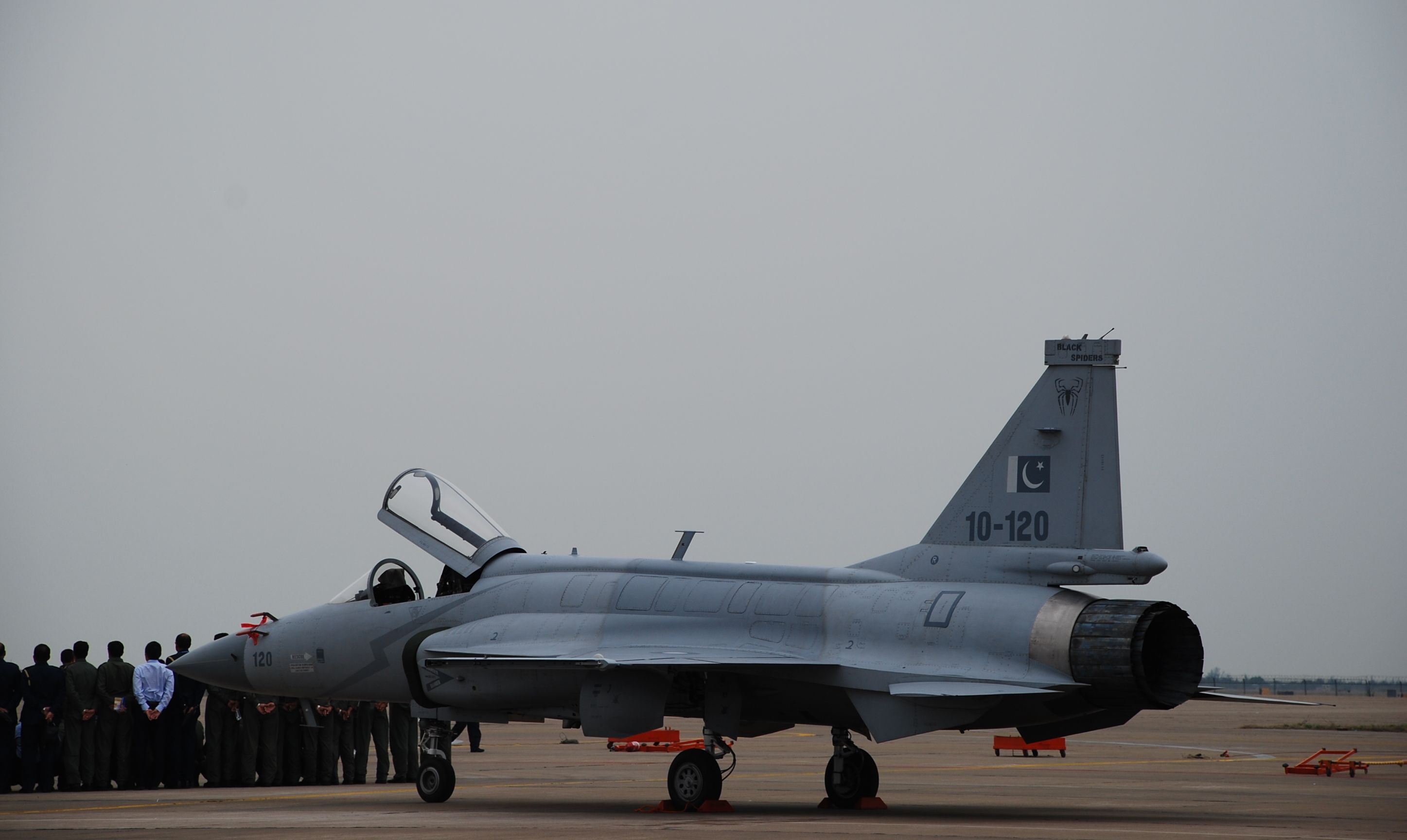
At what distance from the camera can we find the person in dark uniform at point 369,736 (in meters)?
19.4

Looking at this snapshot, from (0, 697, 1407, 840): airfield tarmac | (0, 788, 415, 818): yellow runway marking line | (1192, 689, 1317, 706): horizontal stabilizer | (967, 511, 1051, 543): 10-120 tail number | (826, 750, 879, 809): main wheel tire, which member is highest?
(967, 511, 1051, 543): 10-120 tail number

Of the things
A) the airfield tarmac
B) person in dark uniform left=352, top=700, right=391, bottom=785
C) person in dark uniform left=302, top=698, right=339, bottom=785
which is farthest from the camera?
person in dark uniform left=352, top=700, right=391, bottom=785

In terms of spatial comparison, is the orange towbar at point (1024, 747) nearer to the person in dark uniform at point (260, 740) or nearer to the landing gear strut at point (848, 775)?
the landing gear strut at point (848, 775)

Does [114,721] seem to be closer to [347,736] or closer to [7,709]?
[7,709]

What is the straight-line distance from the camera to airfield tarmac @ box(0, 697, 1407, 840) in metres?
12.4

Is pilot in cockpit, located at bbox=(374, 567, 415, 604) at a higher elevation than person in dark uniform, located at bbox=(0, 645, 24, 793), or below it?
higher

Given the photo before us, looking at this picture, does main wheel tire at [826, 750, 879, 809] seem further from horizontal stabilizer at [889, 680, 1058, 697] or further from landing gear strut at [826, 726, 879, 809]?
horizontal stabilizer at [889, 680, 1058, 697]

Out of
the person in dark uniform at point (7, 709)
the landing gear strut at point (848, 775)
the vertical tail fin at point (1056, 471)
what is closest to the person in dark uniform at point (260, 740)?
the person in dark uniform at point (7, 709)

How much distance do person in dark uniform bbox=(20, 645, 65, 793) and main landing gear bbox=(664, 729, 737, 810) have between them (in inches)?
275

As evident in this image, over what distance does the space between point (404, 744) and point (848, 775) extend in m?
7.05

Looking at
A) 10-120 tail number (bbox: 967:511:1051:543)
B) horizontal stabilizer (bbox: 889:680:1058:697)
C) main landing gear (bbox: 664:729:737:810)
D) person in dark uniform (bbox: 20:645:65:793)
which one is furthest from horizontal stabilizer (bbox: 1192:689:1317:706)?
person in dark uniform (bbox: 20:645:65:793)

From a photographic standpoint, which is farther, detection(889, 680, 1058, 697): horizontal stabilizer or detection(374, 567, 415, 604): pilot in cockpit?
detection(374, 567, 415, 604): pilot in cockpit

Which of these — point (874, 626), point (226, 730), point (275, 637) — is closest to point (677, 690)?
point (874, 626)

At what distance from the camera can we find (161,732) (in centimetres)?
1809
